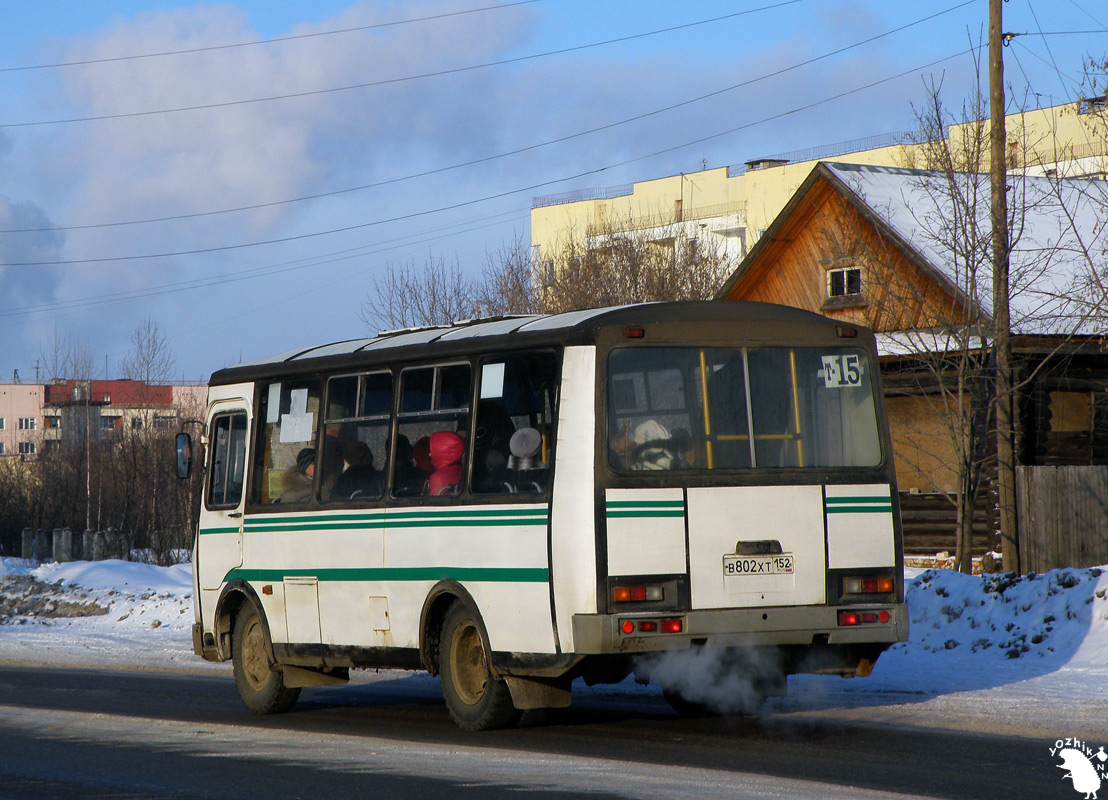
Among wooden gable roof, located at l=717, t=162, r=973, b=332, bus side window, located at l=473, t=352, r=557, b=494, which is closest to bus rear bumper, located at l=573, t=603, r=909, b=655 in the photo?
bus side window, located at l=473, t=352, r=557, b=494

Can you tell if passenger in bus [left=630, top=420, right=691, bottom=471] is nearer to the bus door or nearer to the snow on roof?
the bus door

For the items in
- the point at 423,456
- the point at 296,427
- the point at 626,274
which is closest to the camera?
the point at 423,456

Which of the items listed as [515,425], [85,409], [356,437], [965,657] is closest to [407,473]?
[356,437]

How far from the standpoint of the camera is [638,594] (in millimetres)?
9781

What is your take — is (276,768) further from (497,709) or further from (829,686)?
(829,686)

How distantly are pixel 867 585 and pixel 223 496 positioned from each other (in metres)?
6.08

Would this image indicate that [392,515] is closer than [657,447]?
No

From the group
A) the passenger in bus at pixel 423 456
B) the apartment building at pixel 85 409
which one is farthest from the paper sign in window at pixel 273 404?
the apartment building at pixel 85 409

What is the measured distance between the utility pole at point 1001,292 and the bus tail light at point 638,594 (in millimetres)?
11890

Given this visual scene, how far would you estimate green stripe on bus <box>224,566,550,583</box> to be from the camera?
1019cm

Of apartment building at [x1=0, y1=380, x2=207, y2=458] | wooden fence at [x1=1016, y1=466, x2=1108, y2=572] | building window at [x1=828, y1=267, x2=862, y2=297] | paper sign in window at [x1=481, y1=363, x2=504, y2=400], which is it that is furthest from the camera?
apartment building at [x1=0, y1=380, x2=207, y2=458]

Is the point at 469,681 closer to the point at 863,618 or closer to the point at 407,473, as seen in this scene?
the point at 407,473

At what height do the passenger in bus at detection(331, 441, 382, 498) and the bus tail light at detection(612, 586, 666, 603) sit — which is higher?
the passenger in bus at detection(331, 441, 382, 498)

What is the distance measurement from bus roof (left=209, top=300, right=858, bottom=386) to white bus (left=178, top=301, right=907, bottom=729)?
2cm
